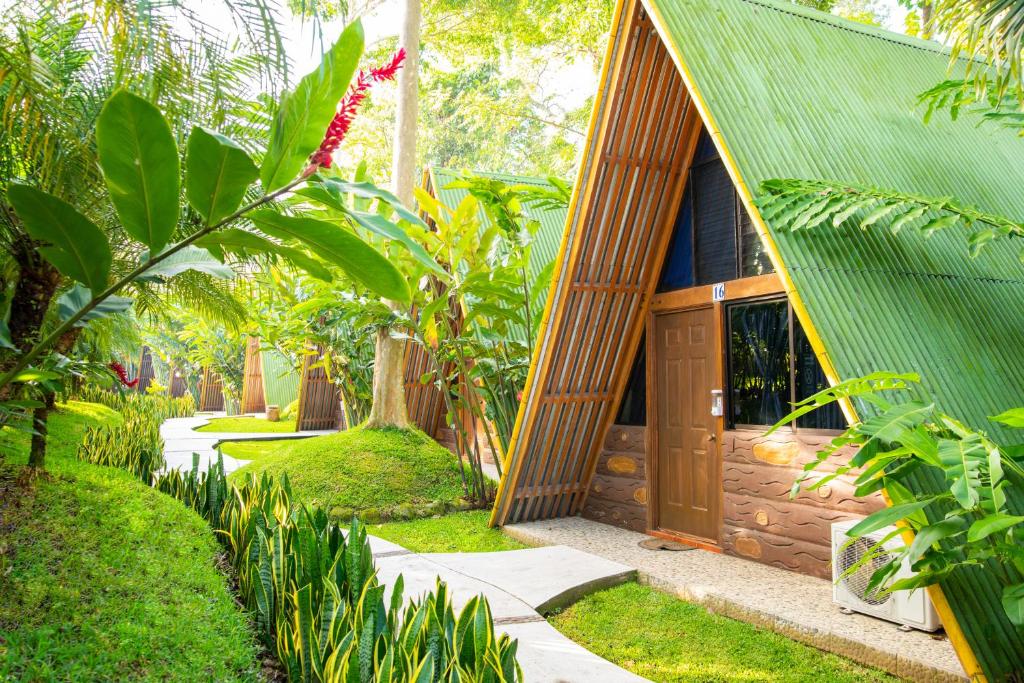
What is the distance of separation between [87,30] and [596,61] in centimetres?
1467

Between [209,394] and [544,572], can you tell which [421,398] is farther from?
[209,394]

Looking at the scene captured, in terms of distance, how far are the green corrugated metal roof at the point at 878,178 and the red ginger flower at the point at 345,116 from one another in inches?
121

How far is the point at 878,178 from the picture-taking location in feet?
17.3

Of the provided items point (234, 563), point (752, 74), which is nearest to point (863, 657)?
point (234, 563)

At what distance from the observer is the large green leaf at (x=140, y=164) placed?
136 cm

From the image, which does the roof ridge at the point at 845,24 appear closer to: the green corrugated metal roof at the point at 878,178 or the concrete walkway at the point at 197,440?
the green corrugated metal roof at the point at 878,178

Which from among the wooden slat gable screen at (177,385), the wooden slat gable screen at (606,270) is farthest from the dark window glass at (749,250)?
the wooden slat gable screen at (177,385)

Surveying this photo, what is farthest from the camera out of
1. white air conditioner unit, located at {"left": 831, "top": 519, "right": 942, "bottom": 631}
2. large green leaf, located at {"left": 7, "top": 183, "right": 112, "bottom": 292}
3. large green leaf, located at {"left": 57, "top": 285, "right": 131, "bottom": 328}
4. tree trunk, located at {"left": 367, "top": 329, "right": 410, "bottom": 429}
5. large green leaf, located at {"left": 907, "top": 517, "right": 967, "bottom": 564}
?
tree trunk, located at {"left": 367, "top": 329, "right": 410, "bottom": 429}

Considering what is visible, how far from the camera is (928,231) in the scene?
427 centimetres

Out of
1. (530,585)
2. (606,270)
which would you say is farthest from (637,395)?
(530,585)

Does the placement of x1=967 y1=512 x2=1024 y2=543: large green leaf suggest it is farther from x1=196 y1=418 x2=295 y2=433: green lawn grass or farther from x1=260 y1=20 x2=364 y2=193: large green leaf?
x1=196 y1=418 x2=295 y2=433: green lawn grass

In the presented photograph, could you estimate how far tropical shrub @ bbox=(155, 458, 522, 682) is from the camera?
239 centimetres

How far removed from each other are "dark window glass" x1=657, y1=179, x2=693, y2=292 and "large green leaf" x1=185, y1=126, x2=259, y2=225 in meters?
5.50

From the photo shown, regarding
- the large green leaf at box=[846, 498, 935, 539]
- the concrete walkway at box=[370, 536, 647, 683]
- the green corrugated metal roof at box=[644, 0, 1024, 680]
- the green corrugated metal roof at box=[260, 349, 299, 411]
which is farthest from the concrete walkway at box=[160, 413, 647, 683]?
the green corrugated metal roof at box=[260, 349, 299, 411]
